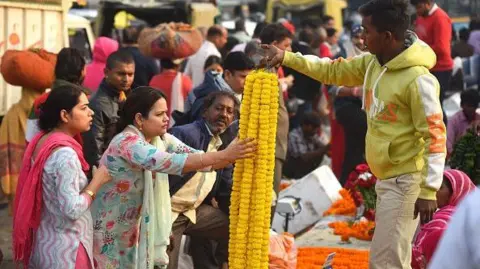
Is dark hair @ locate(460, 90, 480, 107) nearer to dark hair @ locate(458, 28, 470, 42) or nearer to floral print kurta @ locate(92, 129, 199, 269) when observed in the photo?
floral print kurta @ locate(92, 129, 199, 269)

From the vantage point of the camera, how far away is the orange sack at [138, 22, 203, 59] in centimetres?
1108

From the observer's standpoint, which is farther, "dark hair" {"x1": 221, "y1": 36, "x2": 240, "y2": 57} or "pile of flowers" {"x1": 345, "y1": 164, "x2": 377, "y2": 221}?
"dark hair" {"x1": 221, "y1": 36, "x2": 240, "y2": 57}

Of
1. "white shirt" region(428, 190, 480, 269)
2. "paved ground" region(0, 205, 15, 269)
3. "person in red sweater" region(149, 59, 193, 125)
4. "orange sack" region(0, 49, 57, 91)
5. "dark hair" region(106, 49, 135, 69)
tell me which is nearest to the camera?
"white shirt" region(428, 190, 480, 269)

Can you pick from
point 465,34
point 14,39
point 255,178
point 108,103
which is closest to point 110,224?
point 255,178

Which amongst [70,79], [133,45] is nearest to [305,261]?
[70,79]

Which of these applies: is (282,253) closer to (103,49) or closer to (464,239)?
(103,49)

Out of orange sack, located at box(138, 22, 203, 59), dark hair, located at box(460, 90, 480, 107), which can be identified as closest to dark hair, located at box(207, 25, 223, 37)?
orange sack, located at box(138, 22, 203, 59)

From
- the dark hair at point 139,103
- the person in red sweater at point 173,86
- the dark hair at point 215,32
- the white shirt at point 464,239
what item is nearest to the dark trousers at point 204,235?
the dark hair at point 139,103

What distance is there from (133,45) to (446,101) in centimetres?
453

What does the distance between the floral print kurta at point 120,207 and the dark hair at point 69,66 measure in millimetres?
2163

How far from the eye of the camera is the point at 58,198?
5.79 m

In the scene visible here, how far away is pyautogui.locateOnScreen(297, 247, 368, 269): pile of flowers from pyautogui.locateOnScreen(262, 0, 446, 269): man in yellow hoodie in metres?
2.06

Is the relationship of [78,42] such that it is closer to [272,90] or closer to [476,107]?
[476,107]

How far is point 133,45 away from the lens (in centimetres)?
1380
